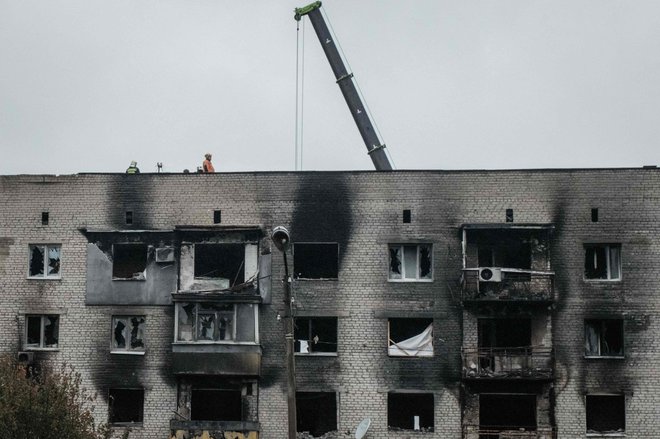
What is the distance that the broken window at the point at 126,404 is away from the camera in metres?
40.4

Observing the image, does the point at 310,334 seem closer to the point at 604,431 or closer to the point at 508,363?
the point at 508,363

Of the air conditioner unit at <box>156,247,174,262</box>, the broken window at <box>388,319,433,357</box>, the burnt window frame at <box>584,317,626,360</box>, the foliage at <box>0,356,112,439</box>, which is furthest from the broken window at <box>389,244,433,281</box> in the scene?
the foliage at <box>0,356,112,439</box>

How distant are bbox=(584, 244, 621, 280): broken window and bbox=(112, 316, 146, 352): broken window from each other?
15737 millimetres

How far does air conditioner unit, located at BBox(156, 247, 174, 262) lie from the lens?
133ft

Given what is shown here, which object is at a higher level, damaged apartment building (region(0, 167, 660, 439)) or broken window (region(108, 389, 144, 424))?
damaged apartment building (region(0, 167, 660, 439))

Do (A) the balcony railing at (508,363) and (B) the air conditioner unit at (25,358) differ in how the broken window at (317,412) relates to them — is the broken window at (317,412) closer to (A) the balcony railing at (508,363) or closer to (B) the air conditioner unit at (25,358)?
(A) the balcony railing at (508,363)

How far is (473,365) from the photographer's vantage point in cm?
3925

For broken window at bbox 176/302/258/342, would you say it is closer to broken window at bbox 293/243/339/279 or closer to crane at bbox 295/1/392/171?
broken window at bbox 293/243/339/279

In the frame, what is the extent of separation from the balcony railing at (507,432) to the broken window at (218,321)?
8171mm

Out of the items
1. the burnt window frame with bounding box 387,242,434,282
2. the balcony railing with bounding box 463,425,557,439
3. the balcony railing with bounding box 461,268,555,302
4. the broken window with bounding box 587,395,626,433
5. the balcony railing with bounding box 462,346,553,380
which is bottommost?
the balcony railing with bounding box 463,425,557,439

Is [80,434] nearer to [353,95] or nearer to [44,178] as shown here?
[44,178]

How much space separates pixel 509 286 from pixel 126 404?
13971 millimetres

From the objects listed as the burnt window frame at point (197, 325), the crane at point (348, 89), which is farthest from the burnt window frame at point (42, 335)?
the crane at point (348, 89)

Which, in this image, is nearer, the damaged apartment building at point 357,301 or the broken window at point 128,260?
the damaged apartment building at point 357,301
